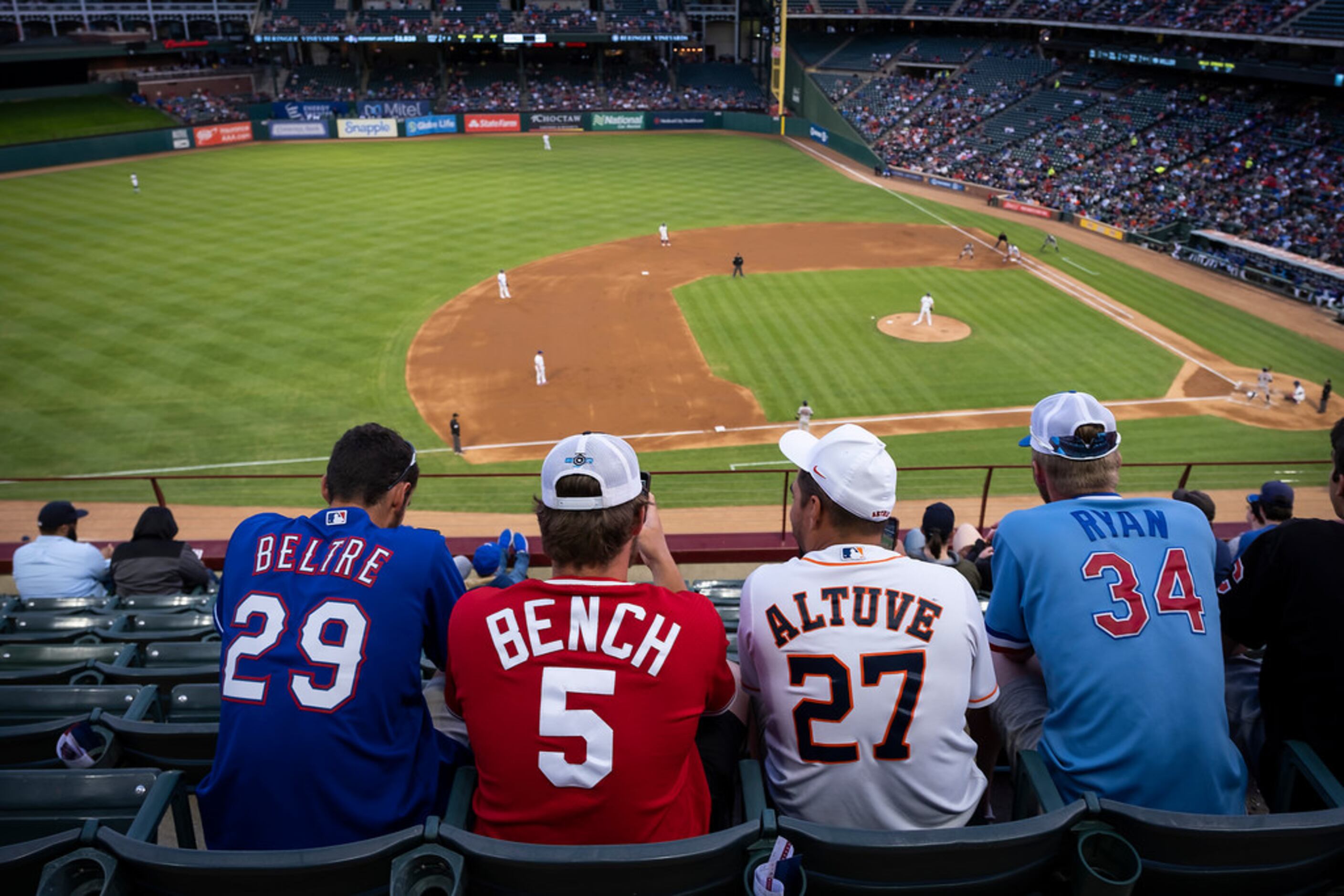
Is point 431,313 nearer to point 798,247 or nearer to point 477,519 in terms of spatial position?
point 477,519

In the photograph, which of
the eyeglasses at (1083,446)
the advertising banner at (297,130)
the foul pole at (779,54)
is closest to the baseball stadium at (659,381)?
the eyeglasses at (1083,446)

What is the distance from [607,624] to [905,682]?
1.08m

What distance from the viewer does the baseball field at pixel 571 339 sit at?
64.3 feet

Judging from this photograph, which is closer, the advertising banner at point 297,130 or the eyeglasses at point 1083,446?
the eyeglasses at point 1083,446

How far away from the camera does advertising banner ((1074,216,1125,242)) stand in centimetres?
3769

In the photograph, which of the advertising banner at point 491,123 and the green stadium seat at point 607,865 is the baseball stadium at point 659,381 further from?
the advertising banner at point 491,123

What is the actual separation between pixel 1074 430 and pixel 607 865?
2669 millimetres

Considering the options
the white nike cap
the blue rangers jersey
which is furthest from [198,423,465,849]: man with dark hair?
the white nike cap

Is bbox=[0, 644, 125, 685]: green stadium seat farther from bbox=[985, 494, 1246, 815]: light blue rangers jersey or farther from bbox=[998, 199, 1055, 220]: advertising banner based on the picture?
bbox=[998, 199, 1055, 220]: advertising banner

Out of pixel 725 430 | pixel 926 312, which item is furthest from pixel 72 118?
pixel 926 312

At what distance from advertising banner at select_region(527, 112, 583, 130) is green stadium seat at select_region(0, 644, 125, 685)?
62.2 m

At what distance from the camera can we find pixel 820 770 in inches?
120

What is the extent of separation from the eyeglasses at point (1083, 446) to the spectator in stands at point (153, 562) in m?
7.36

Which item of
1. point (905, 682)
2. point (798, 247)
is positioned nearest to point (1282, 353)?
point (798, 247)
